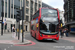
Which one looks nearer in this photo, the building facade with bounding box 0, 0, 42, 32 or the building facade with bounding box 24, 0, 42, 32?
the building facade with bounding box 0, 0, 42, 32

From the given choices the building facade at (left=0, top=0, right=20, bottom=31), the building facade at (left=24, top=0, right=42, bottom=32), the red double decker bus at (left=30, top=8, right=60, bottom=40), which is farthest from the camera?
the building facade at (left=24, top=0, right=42, bottom=32)

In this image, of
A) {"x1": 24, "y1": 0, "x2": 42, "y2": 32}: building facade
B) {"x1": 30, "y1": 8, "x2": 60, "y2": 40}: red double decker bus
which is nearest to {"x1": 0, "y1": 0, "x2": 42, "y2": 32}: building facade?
{"x1": 24, "y1": 0, "x2": 42, "y2": 32}: building facade

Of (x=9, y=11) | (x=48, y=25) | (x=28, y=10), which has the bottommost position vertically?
(x=48, y=25)

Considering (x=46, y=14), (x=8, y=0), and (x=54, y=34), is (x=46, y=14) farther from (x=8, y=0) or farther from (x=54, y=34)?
(x=8, y=0)

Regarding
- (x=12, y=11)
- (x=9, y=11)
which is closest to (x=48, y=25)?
(x=9, y=11)

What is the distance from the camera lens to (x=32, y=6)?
61.3m

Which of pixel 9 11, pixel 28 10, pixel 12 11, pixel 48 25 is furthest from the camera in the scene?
pixel 28 10

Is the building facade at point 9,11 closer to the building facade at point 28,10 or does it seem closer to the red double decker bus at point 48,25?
the building facade at point 28,10

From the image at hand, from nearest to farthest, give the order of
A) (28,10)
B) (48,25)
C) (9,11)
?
1. (48,25)
2. (9,11)
3. (28,10)

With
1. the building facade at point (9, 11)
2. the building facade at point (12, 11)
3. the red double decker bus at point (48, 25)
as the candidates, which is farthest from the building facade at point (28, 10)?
the red double decker bus at point (48, 25)

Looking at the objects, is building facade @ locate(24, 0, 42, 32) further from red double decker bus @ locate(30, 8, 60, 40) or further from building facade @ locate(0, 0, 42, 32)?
red double decker bus @ locate(30, 8, 60, 40)

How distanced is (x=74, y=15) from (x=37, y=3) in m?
26.1

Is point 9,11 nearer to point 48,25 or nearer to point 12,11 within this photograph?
point 12,11

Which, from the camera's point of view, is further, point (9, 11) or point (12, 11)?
point (12, 11)
